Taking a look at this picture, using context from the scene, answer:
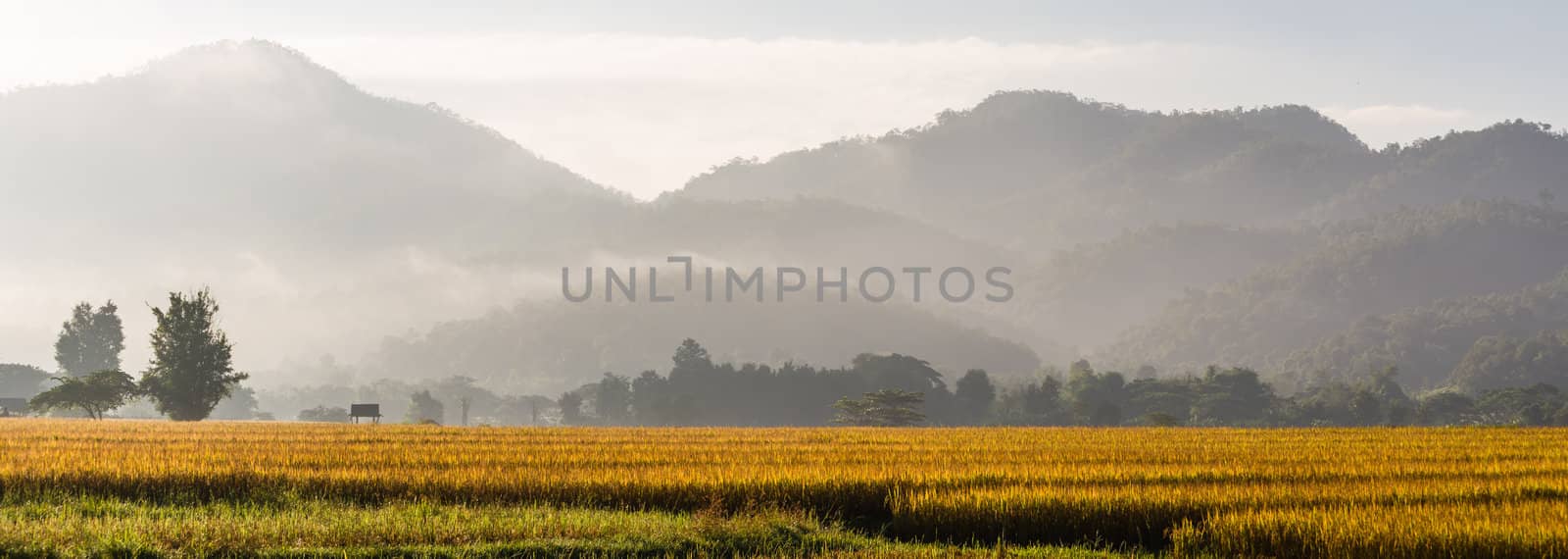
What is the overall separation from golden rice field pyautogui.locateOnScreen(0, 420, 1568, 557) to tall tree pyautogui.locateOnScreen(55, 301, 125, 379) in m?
148

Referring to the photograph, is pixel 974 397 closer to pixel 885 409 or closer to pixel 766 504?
pixel 885 409

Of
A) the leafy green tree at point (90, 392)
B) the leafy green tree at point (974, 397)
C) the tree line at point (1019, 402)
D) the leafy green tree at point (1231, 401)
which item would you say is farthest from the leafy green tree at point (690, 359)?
the leafy green tree at point (90, 392)

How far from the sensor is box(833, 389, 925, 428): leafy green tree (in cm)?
13638

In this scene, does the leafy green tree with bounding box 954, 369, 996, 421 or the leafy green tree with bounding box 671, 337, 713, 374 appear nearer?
the leafy green tree with bounding box 954, 369, 996, 421

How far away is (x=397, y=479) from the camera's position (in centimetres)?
3000

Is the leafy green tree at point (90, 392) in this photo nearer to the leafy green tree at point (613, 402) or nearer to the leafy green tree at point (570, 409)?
the leafy green tree at point (613, 402)

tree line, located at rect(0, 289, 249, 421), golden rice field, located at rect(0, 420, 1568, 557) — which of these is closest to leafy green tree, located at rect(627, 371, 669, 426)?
tree line, located at rect(0, 289, 249, 421)

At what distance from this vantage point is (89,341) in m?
176

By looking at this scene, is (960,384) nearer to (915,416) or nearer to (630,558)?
(915,416)

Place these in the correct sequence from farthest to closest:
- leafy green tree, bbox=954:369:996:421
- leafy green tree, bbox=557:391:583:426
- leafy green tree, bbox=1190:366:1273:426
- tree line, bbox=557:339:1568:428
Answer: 1. leafy green tree, bbox=557:391:583:426
2. leafy green tree, bbox=954:369:996:421
3. leafy green tree, bbox=1190:366:1273:426
4. tree line, bbox=557:339:1568:428

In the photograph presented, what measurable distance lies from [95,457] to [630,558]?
22.4 metres

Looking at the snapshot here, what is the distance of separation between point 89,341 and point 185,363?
317 feet

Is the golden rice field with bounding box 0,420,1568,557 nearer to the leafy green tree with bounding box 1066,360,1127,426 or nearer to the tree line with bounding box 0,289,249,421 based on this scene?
the tree line with bounding box 0,289,249,421

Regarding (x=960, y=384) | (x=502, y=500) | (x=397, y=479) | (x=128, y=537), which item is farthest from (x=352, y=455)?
(x=960, y=384)
